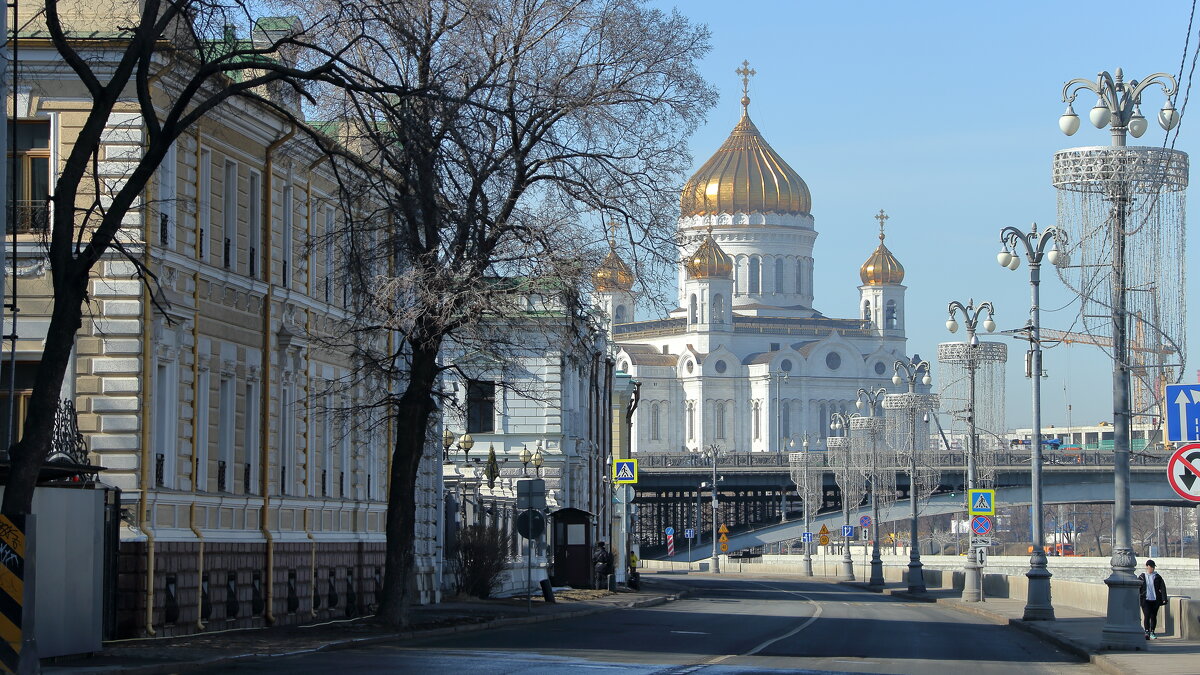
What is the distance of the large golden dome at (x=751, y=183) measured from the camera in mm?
184000

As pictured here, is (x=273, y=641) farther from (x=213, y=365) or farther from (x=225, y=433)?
(x=213, y=365)

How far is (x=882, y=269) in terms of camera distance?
196m

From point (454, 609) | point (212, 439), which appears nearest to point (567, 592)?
point (454, 609)

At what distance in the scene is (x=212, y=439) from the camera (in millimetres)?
26516

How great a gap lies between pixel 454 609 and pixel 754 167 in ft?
504

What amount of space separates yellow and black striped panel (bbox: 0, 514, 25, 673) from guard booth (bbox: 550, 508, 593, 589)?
110 feet

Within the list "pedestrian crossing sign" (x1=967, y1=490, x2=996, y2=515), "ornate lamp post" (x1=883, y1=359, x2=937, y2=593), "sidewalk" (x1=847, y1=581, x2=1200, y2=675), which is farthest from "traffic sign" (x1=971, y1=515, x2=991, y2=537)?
"ornate lamp post" (x1=883, y1=359, x2=937, y2=593)

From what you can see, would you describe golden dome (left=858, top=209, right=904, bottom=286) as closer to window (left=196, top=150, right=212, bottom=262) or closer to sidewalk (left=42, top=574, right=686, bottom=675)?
sidewalk (left=42, top=574, right=686, bottom=675)

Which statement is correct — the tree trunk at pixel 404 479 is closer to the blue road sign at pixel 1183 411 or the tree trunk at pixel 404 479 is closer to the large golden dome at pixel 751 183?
the blue road sign at pixel 1183 411

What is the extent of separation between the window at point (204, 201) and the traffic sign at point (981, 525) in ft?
76.7

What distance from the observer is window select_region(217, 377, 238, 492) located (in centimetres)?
2683

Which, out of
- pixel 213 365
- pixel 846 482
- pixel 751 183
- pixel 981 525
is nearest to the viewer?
pixel 213 365

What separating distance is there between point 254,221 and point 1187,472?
15056mm

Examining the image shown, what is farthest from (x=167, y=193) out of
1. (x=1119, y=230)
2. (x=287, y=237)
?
(x=1119, y=230)
